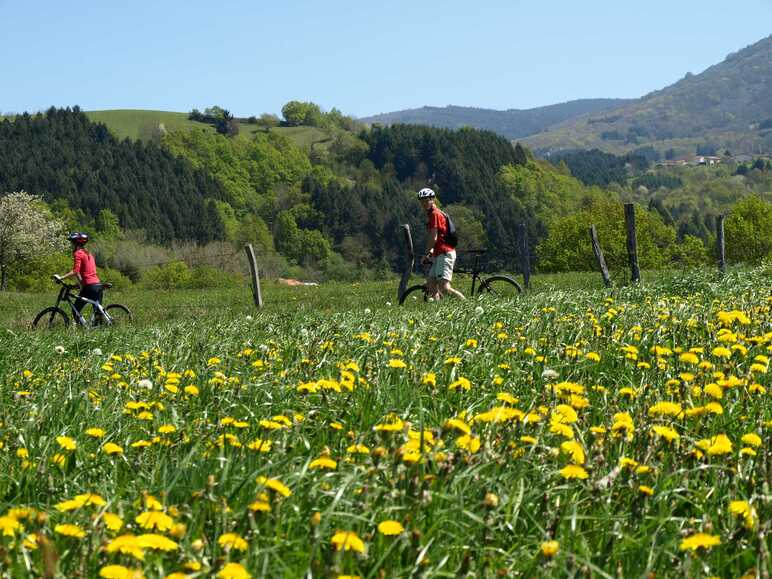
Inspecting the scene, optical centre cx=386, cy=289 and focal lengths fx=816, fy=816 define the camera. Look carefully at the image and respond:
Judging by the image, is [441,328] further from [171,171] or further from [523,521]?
[171,171]

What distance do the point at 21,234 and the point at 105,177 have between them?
7127 centimetres

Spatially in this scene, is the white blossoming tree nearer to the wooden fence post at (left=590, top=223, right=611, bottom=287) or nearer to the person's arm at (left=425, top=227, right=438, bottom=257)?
the wooden fence post at (left=590, top=223, right=611, bottom=287)

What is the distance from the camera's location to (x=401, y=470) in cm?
245

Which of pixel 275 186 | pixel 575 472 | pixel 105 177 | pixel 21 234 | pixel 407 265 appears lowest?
pixel 407 265

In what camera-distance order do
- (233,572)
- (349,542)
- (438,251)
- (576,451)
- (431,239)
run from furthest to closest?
(438,251), (431,239), (576,451), (349,542), (233,572)

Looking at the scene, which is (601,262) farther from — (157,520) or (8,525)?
(8,525)

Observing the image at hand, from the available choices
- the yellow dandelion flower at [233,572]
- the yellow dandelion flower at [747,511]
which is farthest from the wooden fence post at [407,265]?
the yellow dandelion flower at [233,572]

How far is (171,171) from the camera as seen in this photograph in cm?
15062

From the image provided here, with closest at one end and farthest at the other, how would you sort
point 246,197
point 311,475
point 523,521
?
point 523,521
point 311,475
point 246,197

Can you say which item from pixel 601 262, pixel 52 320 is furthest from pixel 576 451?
pixel 601 262

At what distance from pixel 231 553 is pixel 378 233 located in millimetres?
143659

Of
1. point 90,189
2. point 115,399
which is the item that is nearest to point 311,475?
point 115,399

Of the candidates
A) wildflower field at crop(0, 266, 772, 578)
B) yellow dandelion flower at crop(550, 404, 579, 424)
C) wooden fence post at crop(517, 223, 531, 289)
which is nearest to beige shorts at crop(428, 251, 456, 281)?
wildflower field at crop(0, 266, 772, 578)

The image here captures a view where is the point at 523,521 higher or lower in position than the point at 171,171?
lower
